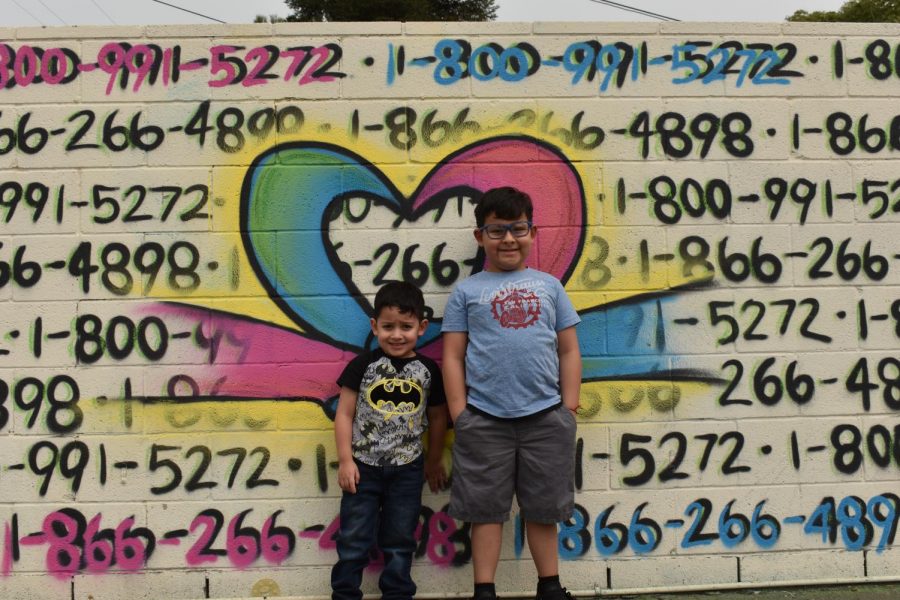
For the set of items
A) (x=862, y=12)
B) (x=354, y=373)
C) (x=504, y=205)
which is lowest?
(x=354, y=373)

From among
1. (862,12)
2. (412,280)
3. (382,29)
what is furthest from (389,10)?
(412,280)

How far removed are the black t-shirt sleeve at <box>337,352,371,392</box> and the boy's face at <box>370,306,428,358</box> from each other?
0.10 metres

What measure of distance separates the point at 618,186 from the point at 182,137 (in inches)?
76.9

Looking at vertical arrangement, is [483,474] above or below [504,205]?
below

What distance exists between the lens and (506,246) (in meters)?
3.13

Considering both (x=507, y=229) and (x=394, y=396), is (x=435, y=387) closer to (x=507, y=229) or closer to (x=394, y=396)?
(x=394, y=396)

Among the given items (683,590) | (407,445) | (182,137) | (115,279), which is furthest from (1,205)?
(683,590)

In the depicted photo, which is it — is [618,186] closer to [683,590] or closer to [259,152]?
[259,152]

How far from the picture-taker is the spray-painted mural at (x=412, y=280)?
3.34 metres

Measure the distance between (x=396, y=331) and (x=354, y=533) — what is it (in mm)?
844

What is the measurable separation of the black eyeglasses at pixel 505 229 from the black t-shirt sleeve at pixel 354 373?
72 centimetres

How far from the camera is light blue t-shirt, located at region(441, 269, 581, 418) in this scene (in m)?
3.03

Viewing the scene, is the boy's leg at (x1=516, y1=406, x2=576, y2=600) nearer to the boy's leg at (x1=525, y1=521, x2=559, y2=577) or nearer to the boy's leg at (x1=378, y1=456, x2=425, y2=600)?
the boy's leg at (x1=525, y1=521, x2=559, y2=577)

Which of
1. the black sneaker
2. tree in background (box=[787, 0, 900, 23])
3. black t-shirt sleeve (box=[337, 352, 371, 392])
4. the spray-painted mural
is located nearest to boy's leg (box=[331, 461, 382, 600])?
the spray-painted mural
